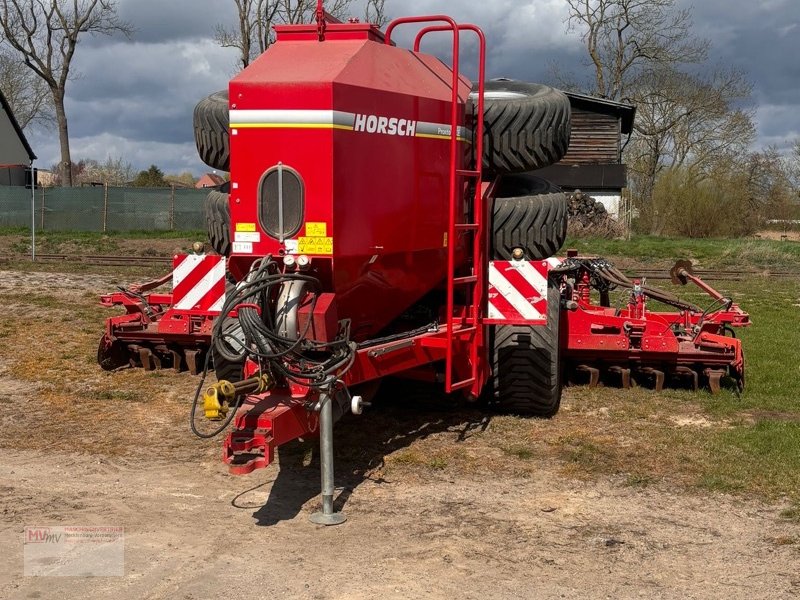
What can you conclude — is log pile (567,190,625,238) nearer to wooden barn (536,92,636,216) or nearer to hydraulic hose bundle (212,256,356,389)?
wooden barn (536,92,636,216)

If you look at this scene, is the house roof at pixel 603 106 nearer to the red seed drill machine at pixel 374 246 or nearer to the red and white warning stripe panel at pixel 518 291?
the red seed drill machine at pixel 374 246

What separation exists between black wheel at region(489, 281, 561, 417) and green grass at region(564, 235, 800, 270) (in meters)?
16.3

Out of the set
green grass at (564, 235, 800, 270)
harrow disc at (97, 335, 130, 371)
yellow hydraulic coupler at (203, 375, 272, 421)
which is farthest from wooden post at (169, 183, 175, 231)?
yellow hydraulic coupler at (203, 375, 272, 421)

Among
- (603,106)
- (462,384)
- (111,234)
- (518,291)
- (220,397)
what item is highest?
(603,106)

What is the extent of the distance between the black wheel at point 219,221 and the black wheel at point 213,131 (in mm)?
256

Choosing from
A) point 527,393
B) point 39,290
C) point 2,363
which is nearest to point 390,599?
point 527,393

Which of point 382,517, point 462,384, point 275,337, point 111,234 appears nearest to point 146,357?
point 462,384

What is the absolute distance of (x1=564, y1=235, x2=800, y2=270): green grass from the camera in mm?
21922

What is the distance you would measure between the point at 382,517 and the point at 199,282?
121 inches

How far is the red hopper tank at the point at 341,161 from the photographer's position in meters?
4.74

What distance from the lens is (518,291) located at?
6012mm

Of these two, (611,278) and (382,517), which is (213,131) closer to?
(382,517)

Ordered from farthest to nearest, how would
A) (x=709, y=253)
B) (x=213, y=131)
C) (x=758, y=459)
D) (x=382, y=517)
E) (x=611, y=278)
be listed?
(x=709, y=253), (x=611, y=278), (x=213, y=131), (x=758, y=459), (x=382, y=517)

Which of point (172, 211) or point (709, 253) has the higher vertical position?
point (172, 211)
